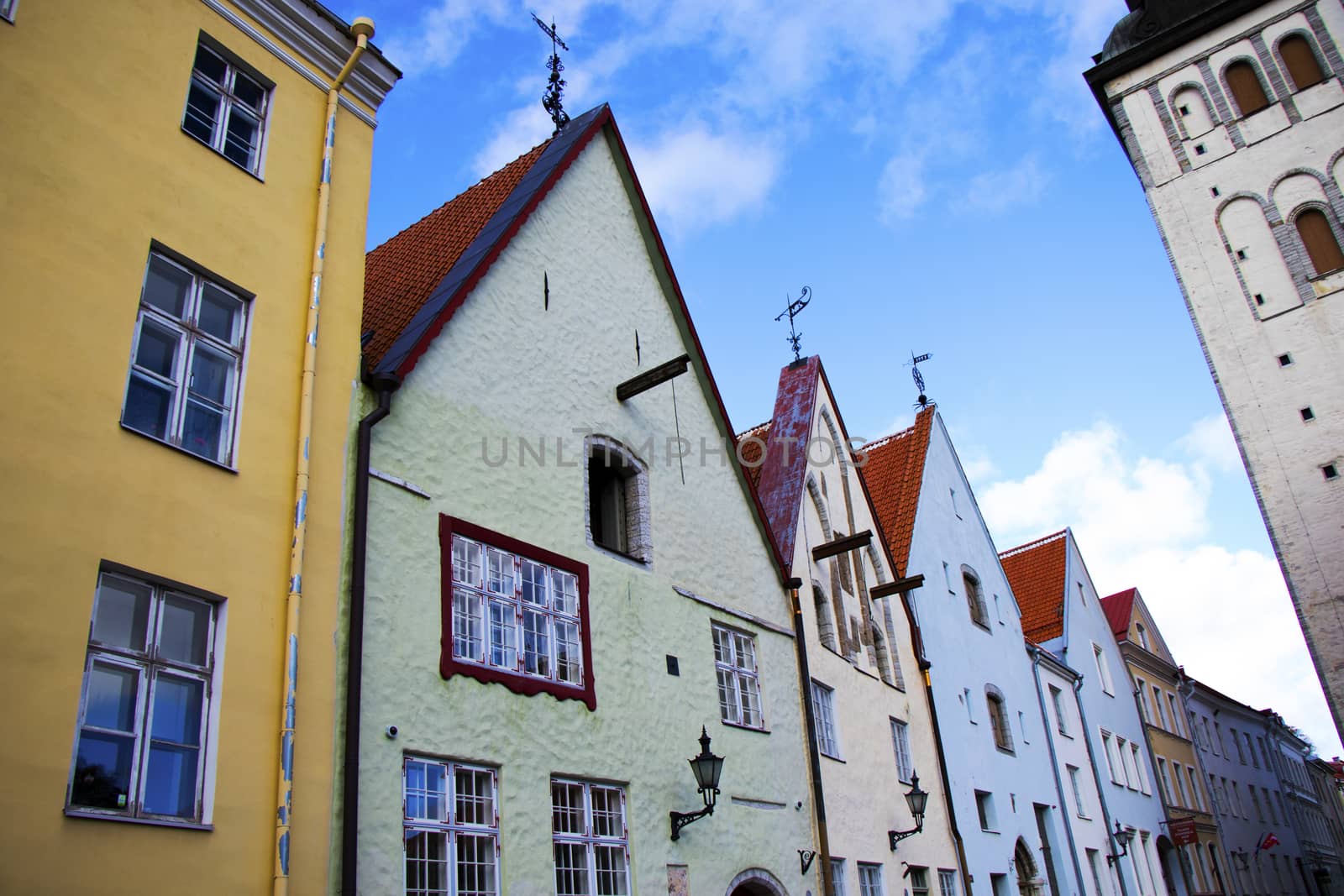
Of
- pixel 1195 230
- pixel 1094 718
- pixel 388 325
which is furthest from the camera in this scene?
pixel 1195 230

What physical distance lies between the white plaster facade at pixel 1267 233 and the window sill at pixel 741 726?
77.1 ft

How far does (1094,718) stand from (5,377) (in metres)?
28.0

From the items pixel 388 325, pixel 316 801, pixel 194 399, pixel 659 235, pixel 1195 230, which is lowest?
pixel 316 801

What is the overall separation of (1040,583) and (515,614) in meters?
25.4

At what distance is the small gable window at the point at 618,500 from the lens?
40.4 ft

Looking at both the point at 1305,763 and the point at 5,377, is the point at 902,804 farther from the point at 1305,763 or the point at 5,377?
the point at 1305,763

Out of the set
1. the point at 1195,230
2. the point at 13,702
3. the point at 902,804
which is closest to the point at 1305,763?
the point at 1195,230

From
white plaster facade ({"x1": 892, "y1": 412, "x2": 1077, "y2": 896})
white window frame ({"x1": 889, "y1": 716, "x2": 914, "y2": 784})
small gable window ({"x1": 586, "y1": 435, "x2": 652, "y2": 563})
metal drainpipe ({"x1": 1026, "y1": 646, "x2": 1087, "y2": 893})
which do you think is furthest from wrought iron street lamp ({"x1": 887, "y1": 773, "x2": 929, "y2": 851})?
metal drainpipe ({"x1": 1026, "y1": 646, "x2": 1087, "y2": 893})

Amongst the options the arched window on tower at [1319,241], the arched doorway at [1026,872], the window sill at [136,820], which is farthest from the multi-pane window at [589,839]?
the arched window on tower at [1319,241]

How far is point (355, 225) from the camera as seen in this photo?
953cm

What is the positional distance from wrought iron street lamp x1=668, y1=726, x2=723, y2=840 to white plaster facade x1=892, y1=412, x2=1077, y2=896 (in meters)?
8.64

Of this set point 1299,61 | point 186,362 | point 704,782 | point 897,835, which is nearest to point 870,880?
point 897,835

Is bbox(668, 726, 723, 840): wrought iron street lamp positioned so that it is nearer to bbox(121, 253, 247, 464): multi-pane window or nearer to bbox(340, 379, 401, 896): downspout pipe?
bbox(340, 379, 401, 896): downspout pipe

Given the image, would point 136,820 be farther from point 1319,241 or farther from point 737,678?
point 1319,241
